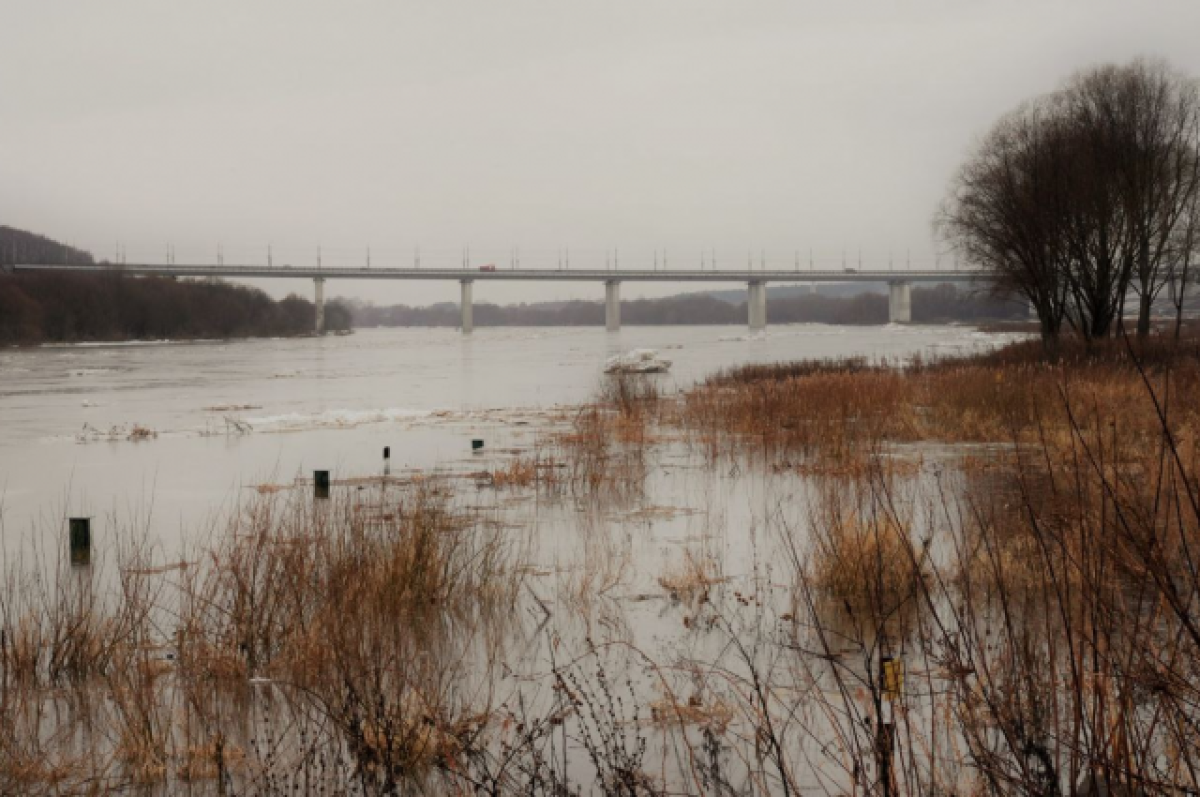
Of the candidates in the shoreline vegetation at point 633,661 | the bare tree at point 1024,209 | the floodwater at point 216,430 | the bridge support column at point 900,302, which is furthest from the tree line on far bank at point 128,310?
the shoreline vegetation at point 633,661

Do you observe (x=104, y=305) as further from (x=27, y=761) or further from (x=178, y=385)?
(x=27, y=761)

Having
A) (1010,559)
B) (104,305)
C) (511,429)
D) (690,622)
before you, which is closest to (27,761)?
(690,622)

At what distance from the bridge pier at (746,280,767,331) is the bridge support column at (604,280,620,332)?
53.9 feet

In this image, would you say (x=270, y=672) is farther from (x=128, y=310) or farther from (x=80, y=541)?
(x=128, y=310)

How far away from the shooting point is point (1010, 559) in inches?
300

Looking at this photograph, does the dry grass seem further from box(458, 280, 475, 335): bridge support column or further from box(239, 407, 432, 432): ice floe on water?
box(458, 280, 475, 335): bridge support column

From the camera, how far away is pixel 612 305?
455 feet

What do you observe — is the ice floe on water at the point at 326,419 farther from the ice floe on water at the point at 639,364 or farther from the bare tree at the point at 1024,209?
the bare tree at the point at 1024,209

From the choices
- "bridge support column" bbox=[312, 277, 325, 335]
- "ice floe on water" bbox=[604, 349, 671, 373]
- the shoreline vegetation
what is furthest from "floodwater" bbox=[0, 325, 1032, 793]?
"bridge support column" bbox=[312, 277, 325, 335]

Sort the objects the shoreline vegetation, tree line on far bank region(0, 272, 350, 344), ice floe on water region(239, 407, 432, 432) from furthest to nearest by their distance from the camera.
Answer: tree line on far bank region(0, 272, 350, 344) → ice floe on water region(239, 407, 432, 432) → the shoreline vegetation

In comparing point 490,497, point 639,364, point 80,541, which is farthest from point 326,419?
point 639,364

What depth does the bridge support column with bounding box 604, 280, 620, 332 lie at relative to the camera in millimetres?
136875

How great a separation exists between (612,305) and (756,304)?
1803cm

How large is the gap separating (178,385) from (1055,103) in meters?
32.3
